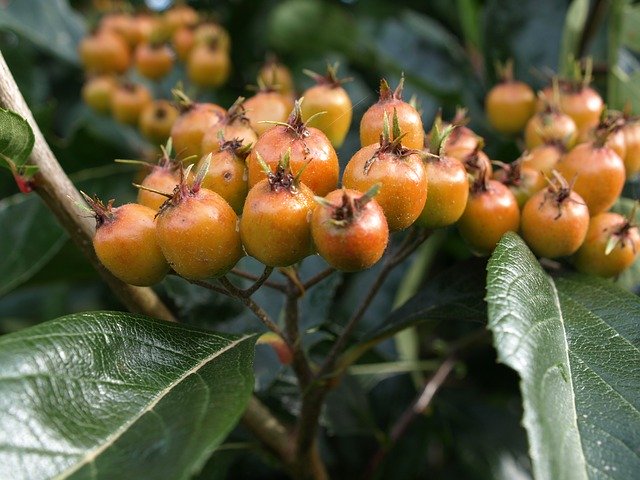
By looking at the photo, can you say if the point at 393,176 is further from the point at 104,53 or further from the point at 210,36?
the point at 104,53

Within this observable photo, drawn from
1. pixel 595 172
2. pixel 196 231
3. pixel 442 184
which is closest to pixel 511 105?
pixel 595 172

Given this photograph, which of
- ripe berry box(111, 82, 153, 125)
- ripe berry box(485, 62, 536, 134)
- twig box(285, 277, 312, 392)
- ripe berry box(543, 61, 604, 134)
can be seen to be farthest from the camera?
ripe berry box(111, 82, 153, 125)

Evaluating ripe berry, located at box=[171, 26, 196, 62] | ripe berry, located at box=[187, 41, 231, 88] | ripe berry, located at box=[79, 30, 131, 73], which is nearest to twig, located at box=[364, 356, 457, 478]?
ripe berry, located at box=[187, 41, 231, 88]

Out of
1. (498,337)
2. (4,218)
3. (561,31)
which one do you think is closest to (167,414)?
(498,337)

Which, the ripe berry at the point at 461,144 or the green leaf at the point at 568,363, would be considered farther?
the ripe berry at the point at 461,144

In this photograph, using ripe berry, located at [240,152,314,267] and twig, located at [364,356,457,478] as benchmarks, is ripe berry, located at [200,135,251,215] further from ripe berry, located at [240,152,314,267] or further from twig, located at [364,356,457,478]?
twig, located at [364,356,457,478]

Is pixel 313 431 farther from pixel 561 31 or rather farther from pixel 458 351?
pixel 561 31

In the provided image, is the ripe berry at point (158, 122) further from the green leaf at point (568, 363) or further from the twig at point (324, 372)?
the green leaf at point (568, 363)

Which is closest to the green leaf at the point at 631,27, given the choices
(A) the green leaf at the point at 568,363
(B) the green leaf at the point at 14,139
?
(A) the green leaf at the point at 568,363
